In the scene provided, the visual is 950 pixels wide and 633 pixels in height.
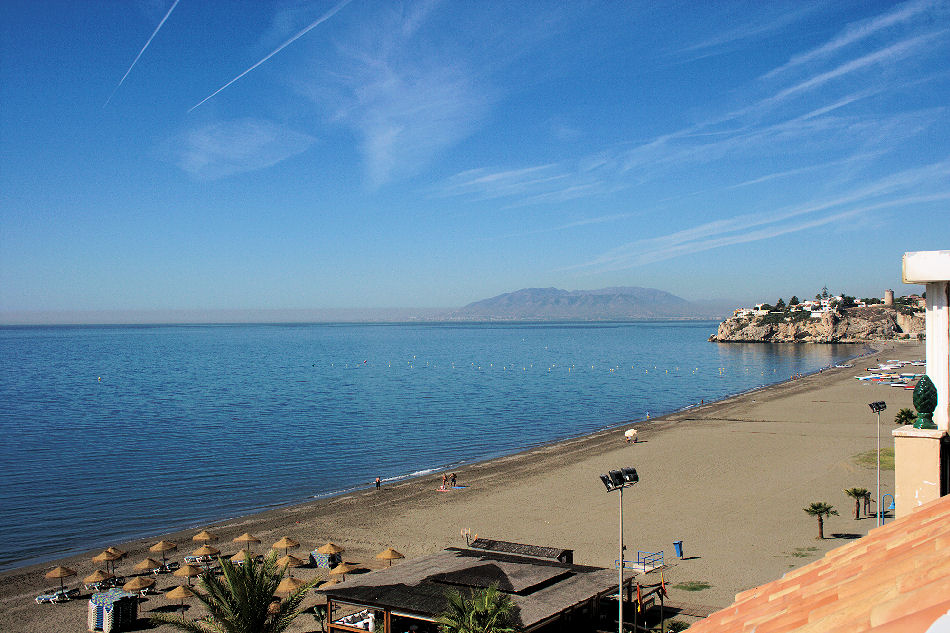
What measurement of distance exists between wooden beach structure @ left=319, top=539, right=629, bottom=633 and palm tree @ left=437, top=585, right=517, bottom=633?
44.9 inches

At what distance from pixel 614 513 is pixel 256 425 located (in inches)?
1614

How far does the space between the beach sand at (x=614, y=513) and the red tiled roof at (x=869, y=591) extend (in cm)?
1790

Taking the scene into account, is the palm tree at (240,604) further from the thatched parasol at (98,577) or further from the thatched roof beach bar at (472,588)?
the thatched parasol at (98,577)

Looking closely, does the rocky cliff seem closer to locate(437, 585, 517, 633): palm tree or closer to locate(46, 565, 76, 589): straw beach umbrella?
locate(46, 565, 76, 589): straw beach umbrella

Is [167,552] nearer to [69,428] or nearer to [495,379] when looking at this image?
[69,428]

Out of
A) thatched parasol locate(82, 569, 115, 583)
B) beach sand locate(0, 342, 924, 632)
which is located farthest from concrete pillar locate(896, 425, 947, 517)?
thatched parasol locate(82, 569, 115, 583)

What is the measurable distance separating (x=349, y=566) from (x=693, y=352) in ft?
523

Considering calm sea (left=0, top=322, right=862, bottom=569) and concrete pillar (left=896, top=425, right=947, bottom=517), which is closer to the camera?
concrete pillar (left=896, top=425, right=947, bottom=517)

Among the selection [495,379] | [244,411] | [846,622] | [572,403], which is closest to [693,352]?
[495,379]

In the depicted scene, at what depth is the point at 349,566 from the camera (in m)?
24.3

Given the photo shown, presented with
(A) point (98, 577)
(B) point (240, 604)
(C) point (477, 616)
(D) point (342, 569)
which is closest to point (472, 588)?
(C) point (477, 616)

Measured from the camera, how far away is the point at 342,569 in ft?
78.6

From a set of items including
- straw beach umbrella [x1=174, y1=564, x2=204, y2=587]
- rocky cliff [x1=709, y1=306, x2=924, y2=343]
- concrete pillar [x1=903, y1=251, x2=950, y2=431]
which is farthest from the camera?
rocky cliff [x1=709, y1=306, x2=924, y2=343]

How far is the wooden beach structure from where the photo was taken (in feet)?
53.2
